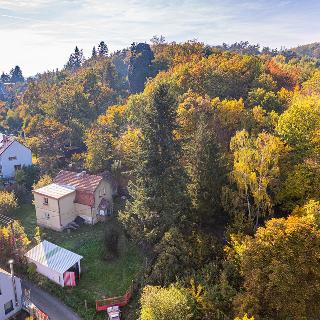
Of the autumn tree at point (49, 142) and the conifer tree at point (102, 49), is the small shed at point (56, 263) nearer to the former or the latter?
the autumn tree at point (49, 142)

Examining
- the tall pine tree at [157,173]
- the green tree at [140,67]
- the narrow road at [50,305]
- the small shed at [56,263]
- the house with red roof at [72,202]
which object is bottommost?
the narrow road at [50,305]

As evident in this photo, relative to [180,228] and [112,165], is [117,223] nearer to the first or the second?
[112,165]

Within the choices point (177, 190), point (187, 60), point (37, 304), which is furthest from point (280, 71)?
point (37, 304)

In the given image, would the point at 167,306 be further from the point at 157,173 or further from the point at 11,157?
the point at 11,157

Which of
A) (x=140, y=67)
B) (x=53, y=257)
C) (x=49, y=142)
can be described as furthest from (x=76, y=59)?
(x=53, y=257)

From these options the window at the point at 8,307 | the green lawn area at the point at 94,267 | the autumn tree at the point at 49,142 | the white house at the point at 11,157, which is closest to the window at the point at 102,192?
the green lawn area at the point at 94,267

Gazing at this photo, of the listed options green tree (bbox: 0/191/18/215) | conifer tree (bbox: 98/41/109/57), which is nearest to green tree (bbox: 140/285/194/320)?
green tree (bbox: 0/191/18/215)
